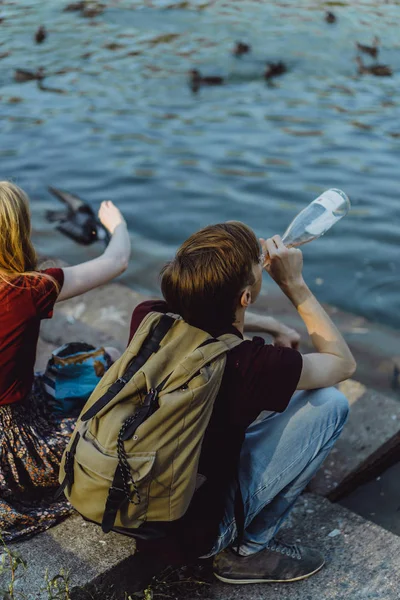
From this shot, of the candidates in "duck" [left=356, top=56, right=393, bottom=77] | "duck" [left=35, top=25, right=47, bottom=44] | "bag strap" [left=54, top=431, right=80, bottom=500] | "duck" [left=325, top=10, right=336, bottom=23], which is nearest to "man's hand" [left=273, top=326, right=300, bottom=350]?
"bag strap" [left=54, top=431, right=80, bottom=500]

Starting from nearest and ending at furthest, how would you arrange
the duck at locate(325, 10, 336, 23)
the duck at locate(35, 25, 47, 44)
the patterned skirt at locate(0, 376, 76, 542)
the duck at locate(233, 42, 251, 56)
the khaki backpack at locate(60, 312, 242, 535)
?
1. the khaki backpack at locate(60, 312, 242, 535)
2. the patterned skirt at locate(0, 376, 76, 542)
3. the duck at locate(233, 42, 251, 56)
4. the duck at locate(35, 25, 47, 44)
5. the duck at locate(325, 10, 336, 23)

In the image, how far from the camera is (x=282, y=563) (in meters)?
2.83

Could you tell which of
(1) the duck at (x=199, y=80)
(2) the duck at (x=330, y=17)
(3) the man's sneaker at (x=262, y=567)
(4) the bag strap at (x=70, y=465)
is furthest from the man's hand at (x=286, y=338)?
(2) the duck at (x=330, y=17)

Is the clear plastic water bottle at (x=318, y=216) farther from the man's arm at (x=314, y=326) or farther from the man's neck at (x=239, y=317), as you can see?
the man's neck at (x=239, y=317)

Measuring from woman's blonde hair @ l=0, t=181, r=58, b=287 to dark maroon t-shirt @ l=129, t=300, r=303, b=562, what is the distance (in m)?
0.51

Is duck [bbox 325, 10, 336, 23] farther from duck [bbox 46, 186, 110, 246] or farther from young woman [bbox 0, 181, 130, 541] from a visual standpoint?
young woman [bbox 0, 181, 130, 541]

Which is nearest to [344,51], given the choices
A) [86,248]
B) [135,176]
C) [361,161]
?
[361,161]

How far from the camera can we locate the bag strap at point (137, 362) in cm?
241

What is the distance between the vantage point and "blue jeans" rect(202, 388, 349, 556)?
8.95ft

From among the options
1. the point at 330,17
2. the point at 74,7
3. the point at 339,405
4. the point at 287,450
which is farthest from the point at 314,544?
the point at 74,7

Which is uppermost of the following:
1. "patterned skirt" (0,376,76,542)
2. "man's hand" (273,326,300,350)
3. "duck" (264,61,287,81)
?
"man's hand" (273,326,300,350)

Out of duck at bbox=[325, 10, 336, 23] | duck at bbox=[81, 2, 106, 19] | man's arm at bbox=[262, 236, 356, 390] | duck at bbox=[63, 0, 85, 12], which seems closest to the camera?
man's arm at bbox=[262, 236, 356, 390]

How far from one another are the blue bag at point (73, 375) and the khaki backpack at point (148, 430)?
734mm

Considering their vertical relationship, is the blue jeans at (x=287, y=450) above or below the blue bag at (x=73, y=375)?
above
